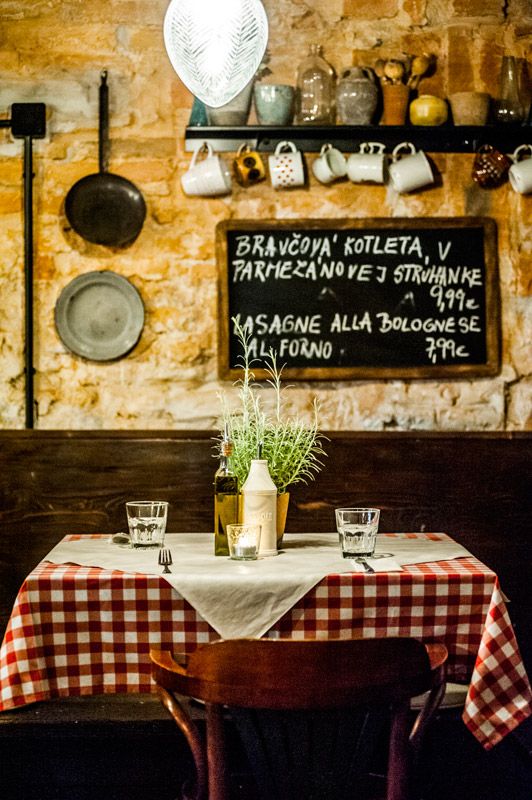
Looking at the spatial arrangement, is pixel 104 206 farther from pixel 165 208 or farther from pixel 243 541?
pixel 243 541

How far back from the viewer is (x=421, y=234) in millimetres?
3838

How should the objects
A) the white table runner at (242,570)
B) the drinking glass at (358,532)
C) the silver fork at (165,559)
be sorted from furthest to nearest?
the drinking glass at (358,532) → the silver fork at (165,559) → the white table runner at (242,570)

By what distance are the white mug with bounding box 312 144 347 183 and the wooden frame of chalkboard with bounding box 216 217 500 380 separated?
0.18m

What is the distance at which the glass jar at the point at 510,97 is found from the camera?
3773mm

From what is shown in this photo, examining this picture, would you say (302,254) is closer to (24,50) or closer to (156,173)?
(156,173)

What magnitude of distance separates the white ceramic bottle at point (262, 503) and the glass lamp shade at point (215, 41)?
112cm

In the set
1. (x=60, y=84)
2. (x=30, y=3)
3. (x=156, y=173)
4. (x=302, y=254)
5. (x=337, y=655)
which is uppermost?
(x=30, y=3)

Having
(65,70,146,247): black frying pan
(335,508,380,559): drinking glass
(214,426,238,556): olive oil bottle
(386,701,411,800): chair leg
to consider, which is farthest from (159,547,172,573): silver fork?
(65,70,146,247): black frying pan

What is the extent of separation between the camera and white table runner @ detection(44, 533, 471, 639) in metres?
2.14

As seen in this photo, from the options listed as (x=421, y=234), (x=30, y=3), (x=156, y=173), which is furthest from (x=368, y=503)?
(x=30, y=3)

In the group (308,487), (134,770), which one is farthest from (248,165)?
(134,770)

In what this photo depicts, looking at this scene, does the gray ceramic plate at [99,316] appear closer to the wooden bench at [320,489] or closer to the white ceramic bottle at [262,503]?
the wooden bench at [320,489]

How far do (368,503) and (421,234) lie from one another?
1129 millimetres

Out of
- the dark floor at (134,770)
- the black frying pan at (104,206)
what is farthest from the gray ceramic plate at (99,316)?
the dark floor at (134,770)
